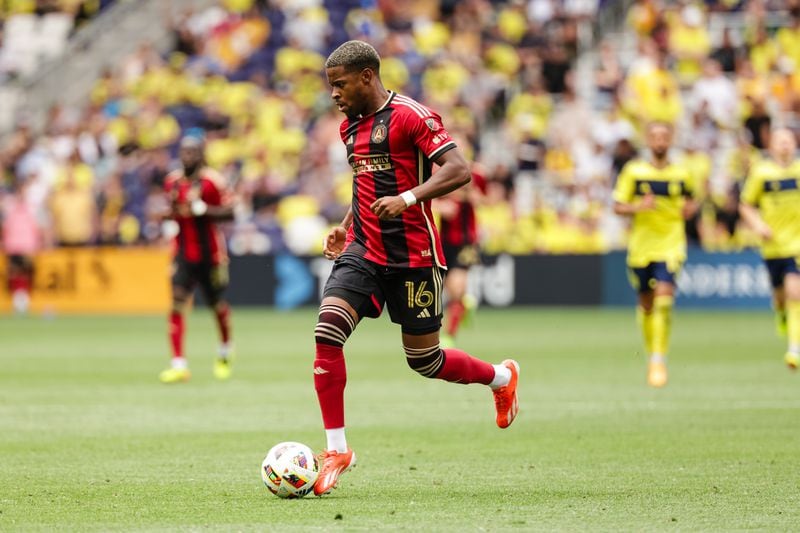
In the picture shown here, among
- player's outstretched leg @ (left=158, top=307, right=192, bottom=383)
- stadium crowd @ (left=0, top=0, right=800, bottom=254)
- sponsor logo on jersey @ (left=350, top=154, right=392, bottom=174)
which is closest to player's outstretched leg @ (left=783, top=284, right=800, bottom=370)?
player's outstretched leg @ (left=158, top=307, right=192, bottom=383)

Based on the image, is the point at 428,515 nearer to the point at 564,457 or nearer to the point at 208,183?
the point at 564,457

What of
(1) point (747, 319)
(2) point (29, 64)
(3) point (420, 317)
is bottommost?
(1) point (747, 319)

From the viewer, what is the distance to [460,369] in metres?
8.82

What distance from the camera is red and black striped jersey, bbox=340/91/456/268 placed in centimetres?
831

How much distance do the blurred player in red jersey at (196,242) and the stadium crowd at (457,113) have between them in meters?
11.8

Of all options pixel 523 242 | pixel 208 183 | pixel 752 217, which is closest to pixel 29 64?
pixel 523 242

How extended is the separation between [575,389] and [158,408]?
4.02m

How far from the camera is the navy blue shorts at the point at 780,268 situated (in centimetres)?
1616

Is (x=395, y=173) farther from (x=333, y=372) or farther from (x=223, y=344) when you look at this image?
(x=223, y=344)

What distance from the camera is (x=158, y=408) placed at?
12.8 metres

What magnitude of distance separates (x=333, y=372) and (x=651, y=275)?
23.8 ft

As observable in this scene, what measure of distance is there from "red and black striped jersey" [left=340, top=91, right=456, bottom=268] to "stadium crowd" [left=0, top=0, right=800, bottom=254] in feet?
61.4

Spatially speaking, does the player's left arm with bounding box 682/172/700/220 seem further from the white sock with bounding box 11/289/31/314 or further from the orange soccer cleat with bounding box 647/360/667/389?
the white sock with bounding box 11/289/31/314

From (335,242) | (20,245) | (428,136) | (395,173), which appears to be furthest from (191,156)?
(20,245)
